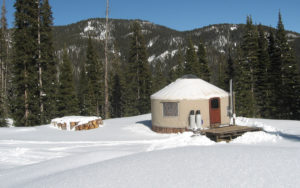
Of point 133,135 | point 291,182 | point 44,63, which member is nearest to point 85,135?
point 133,135

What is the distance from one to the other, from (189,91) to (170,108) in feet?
3.68

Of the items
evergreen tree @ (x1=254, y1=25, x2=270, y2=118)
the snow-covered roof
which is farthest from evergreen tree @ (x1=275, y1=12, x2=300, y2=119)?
the snow-covered roof

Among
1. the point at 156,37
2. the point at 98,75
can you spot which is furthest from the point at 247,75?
the point at 156,37

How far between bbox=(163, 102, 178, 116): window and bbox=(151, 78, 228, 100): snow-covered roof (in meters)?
0.27

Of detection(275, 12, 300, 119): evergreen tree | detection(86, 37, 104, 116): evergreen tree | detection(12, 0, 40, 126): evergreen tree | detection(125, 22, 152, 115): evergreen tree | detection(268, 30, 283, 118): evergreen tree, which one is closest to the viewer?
detection(12, 0, 40, 126): evergreen tree

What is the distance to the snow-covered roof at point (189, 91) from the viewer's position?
11.2 meters

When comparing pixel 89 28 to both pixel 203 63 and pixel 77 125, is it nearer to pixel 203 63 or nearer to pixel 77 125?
pixel 203 63

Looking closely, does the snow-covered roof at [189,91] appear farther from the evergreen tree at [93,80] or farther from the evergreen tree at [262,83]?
the evergreen tree at [93,80]

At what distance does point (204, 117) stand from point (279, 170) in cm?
763

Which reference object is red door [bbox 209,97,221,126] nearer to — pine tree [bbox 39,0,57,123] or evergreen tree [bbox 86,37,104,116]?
pine tree [bbox 39,0,57,123]

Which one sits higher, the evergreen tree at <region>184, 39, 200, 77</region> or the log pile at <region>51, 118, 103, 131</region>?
the evergreen tree at <region>184, 39, 200, 77</region>

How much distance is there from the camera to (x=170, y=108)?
11.3 metres

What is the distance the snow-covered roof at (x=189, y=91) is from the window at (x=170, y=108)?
0.27 metres

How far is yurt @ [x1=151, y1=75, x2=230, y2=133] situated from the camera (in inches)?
435
